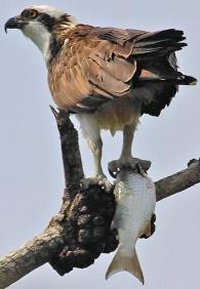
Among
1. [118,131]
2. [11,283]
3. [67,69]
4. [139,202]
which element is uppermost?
[67,69]

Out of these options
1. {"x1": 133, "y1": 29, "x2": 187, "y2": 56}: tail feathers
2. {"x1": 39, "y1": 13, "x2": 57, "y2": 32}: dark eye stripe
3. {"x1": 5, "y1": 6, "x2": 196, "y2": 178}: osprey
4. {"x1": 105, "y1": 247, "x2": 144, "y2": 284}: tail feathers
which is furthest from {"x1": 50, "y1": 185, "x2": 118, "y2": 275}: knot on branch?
{"x1": 39, "y1": 13, "x2": 57, "y2": 32}: dark eye stripe

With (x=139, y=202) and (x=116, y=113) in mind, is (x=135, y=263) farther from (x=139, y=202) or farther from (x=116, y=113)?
(x=116, y=113)

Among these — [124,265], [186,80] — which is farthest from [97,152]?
[124,265]

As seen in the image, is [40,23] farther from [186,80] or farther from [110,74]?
[186,80]

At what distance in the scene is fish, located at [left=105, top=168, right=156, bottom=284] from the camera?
7066mm

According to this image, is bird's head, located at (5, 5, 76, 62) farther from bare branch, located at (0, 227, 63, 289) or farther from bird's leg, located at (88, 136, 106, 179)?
bare branch, located at (0, 227, 63, 289)

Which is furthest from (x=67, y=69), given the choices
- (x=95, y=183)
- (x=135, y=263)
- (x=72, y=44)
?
(x=135, y=263)

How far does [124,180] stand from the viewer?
7.79m

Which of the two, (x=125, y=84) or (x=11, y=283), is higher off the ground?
(x=125, y=84)

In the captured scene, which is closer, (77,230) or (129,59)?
(77,230)

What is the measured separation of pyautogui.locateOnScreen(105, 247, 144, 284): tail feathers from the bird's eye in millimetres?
3318

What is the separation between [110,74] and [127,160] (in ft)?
2.44

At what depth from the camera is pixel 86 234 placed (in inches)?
280

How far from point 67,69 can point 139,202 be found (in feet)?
6.46
